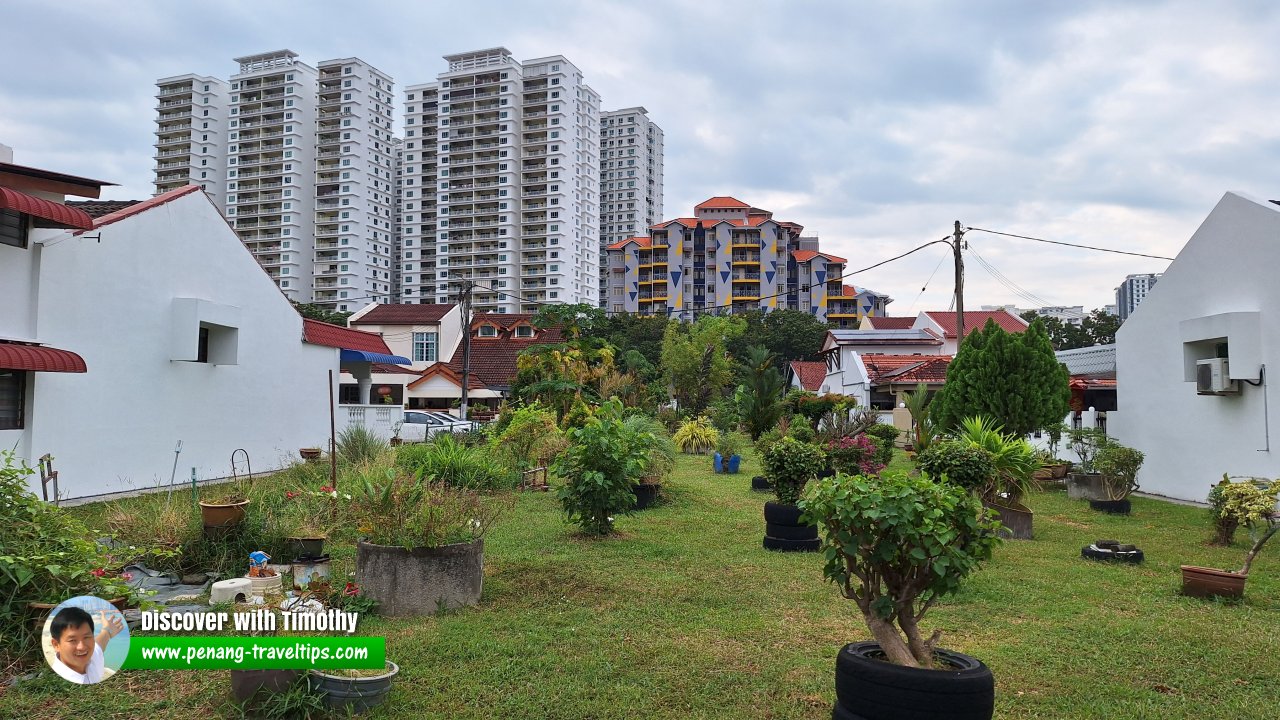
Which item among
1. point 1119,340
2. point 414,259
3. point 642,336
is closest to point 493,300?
point 414,259

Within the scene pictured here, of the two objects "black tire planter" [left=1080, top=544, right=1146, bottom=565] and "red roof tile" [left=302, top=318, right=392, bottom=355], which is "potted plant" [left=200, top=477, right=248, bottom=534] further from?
"red roof tile" [left=302, top=318, right=392, bottom=355]

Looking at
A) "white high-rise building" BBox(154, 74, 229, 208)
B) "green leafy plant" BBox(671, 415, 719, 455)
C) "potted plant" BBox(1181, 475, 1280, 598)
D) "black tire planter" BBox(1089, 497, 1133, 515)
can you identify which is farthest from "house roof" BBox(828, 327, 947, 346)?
"white high-rise building" BBox(154, 74, 229, 208)

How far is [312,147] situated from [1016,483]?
10004cm

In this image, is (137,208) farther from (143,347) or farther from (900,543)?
(900,543)

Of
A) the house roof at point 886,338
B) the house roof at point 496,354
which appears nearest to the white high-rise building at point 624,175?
the house roof at point 496,354

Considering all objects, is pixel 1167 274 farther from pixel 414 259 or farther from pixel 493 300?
pixel 414 259

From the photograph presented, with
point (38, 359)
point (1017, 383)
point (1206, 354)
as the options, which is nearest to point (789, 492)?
point (1017, 383)

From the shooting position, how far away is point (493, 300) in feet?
308

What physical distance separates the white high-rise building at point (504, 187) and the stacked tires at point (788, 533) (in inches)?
3203

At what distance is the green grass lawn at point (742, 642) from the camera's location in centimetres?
449

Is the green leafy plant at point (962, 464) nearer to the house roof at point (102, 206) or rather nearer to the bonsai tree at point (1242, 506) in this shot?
the bonsai tree at point (1242, 506)

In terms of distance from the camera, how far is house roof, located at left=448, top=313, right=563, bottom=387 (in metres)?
44.8

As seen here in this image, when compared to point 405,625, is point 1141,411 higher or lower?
higher

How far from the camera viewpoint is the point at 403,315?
1937 inches
